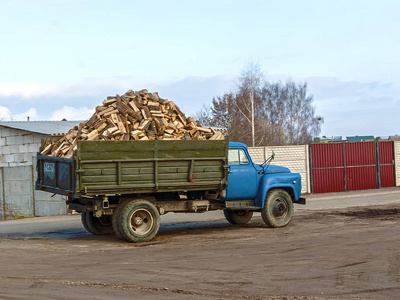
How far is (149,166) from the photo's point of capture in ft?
41.1

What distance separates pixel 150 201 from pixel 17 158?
1248cm

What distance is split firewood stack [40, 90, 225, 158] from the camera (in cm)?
1295

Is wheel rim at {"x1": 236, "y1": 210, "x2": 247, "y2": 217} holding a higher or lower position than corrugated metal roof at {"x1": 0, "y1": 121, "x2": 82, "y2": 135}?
lower

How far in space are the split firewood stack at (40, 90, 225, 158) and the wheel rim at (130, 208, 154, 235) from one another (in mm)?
1607

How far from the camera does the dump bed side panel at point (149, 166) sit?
1193cm

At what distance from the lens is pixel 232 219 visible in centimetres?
1584

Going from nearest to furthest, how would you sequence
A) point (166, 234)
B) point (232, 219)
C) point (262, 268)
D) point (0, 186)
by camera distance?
1. point (262, 268)
2. point (166, 234)
3. point (232, 219)
4. point (0, 186)

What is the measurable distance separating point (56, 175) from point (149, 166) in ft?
6.72

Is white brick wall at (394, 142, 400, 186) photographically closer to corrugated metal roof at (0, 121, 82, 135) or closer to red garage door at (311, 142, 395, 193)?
red garage door at (311, 142, 395, 193)

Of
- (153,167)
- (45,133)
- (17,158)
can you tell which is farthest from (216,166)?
(17,158)

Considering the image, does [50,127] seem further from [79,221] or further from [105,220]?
[105,220]

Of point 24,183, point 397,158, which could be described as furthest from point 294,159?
point 24,183

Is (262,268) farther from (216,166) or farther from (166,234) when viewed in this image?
(166,234)

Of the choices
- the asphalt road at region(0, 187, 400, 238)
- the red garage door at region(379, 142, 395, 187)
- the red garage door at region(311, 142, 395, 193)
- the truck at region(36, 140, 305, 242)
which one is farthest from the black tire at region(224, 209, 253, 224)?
the red garage door at region(379, 142, 395, 187)
